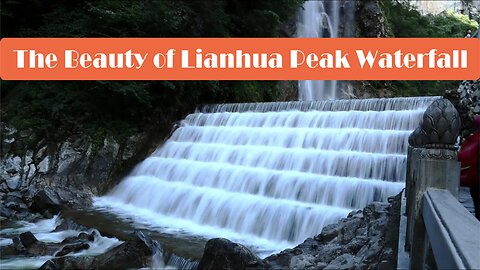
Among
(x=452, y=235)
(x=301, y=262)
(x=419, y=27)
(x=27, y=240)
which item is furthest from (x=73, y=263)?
(x=419, y=27)

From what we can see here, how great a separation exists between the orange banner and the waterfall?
24.7ft

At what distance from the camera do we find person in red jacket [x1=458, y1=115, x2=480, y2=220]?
359 cm

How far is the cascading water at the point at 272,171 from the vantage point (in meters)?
7.11

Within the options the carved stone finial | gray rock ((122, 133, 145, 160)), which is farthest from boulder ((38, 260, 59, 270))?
gray rock ((122, 133, 145, 160))

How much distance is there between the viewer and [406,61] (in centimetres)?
1602

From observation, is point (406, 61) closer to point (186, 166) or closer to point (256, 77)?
point (256, 77)

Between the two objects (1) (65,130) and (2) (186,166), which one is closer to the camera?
(2) (186,166)

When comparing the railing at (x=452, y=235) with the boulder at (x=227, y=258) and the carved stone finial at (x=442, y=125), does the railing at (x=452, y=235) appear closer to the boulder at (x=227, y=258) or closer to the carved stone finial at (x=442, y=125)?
the carved stone finial at (x=442, y=125)

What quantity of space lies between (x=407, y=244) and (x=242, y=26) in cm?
1433

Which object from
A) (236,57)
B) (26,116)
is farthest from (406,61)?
(26,116)

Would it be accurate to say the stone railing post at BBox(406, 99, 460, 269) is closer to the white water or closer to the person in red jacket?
the person in red jacket

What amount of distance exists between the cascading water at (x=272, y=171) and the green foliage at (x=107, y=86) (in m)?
1.32

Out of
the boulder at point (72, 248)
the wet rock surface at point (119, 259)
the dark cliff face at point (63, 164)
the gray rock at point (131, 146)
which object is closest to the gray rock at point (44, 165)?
the dark cliff face at point (63, 164)

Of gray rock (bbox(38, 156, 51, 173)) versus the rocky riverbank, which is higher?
gray rock (bbox(38, 156, 51, 173))
